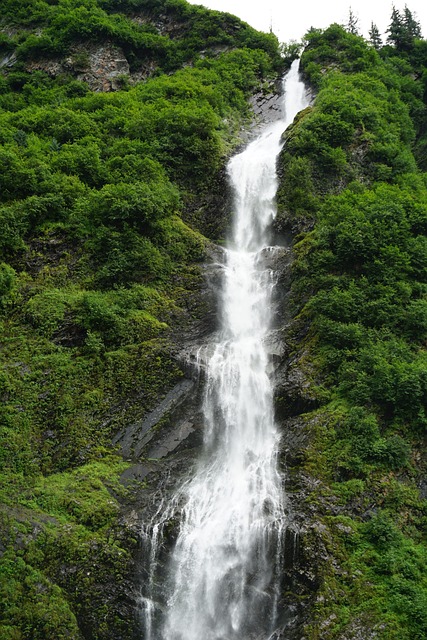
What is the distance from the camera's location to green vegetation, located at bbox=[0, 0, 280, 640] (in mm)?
10438

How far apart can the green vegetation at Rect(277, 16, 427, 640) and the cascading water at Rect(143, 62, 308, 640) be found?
1078 mm

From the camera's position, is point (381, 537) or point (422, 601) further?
point (381, 537)

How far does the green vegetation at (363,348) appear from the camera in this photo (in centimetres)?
1013

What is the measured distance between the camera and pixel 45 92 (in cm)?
2931

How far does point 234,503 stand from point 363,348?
5321 millimetres


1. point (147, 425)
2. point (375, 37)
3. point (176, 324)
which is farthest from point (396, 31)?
point (147, 425)

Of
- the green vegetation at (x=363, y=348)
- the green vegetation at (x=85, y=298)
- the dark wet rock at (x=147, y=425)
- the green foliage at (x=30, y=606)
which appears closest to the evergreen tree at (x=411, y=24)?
the green vegetation at (x=85, y=298)

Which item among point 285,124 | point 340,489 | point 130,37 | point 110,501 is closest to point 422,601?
point 340,489

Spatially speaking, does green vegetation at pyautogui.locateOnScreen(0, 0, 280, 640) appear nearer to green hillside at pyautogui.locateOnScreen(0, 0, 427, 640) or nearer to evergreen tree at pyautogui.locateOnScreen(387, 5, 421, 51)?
green hillside at pyautogui.locateOnScreen(0, 0, 427, 640)

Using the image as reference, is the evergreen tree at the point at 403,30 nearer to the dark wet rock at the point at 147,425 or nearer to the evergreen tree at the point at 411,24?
the evergreen tree at the point at 411,24

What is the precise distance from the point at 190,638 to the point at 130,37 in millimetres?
34601

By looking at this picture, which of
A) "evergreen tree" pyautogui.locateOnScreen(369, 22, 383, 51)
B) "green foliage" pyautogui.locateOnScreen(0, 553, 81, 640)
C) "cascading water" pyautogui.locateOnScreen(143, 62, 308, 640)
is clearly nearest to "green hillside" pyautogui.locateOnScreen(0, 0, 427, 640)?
"green foliage" pyautogui.locateOnScreen(0, 553, 81, 640)

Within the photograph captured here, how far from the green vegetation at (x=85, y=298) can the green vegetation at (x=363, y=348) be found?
13.1 feet

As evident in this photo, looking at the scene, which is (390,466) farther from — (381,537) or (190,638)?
(190,638)
